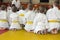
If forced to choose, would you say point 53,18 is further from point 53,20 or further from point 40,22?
point 40,22

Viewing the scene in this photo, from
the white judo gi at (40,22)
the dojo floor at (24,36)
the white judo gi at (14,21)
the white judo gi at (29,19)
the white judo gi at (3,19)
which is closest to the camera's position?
the dojo floor at (24,36)

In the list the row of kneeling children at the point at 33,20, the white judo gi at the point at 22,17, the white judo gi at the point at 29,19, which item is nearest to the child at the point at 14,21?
the row of kneeling children at the point at 33,20

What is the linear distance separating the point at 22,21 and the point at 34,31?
2.34 ft

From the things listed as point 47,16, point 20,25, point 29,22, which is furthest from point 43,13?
point 20,25

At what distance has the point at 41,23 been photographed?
538 centimetres

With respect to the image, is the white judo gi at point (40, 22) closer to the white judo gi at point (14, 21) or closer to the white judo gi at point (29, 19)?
the white judo gi at point (29, 19)

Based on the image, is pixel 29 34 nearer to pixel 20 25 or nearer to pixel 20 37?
pixel 20 37

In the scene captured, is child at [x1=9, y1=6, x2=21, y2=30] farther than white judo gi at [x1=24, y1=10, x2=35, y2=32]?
Yes

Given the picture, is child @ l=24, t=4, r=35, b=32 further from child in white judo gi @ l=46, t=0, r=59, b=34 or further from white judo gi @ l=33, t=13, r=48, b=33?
child in white judo gi @ l=46, t=0, r=59, b=34

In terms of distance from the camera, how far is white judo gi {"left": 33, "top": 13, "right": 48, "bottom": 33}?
210 inches

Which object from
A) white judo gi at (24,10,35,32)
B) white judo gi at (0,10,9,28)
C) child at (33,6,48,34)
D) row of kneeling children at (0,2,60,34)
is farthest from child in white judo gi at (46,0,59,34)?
white judo gi at (0,10,9,28)

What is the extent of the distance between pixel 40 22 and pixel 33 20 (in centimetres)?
37

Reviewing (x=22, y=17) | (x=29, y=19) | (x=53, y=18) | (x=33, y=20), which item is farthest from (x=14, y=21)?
(x=53, y=18)

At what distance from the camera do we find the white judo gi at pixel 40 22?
17.5 ft
